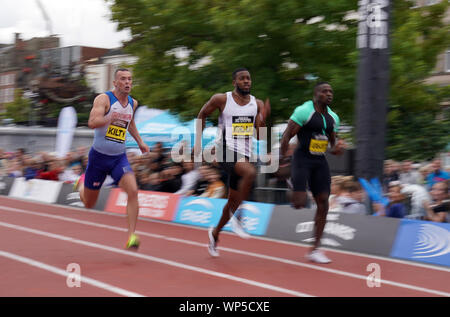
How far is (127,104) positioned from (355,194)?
4.54m

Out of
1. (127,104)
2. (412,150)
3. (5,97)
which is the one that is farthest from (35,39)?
(127,104)

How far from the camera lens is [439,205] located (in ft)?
32.2

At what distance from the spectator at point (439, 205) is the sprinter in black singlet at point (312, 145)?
234cm

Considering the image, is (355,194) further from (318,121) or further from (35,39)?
(35,39)

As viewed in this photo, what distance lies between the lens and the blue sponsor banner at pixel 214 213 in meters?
11.7

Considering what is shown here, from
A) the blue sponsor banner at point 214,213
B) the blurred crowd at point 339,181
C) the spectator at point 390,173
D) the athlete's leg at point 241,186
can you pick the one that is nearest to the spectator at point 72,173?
the blurred crowd at point 339,181

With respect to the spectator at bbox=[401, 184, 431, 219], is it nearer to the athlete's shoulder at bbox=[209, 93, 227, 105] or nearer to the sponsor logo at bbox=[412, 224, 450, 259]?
the sponsor logo at bbox=[412, 224, 450, 259]

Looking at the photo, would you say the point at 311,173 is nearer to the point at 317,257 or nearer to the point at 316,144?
the point at 316,144

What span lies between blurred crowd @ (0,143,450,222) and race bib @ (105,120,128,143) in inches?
63.7

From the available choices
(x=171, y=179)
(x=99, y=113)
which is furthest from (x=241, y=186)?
(x=171, y=179)

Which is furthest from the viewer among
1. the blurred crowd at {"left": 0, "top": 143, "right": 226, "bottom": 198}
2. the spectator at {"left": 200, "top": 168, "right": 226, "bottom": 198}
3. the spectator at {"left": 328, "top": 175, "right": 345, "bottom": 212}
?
the blurred crowd at {"left": 0, "top": 143, "right": 226, "bottom": 198}

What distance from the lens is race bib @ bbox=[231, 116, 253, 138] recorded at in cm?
812

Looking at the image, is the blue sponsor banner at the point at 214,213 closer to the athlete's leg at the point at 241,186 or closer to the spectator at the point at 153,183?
the spectator at the point at 153,183

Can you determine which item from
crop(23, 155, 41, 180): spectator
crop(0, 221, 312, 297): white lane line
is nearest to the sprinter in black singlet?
crop(0, 221, 312, 297): white lane line
